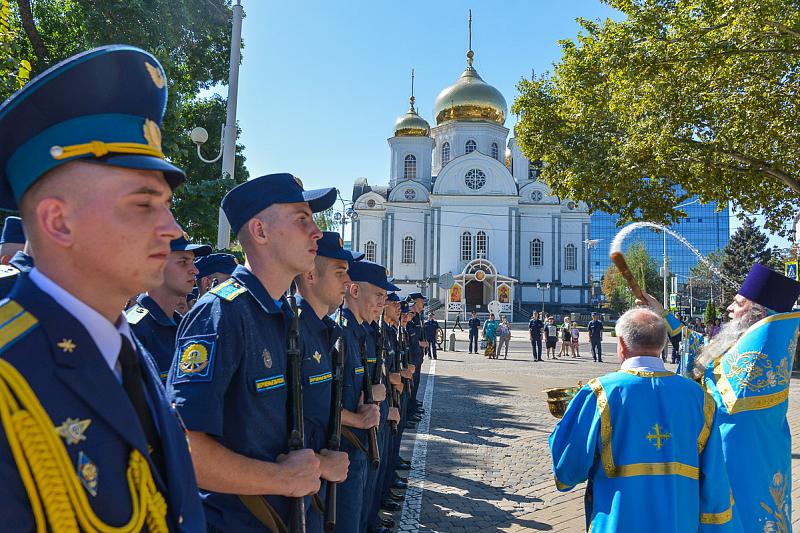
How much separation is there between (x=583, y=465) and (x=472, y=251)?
160ft

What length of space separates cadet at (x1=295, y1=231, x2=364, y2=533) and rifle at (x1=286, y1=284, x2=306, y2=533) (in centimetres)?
29

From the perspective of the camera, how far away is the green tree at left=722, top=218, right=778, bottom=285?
5931 cm

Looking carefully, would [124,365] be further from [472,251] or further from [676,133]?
[472,251]

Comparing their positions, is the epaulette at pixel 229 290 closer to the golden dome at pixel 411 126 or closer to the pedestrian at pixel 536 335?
the pedestrian at pixel 536 335

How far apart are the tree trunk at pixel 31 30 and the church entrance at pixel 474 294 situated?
39.5 metres

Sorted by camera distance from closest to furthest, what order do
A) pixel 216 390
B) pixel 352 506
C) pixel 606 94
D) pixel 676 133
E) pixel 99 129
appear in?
1. pixel 99 129
2. pixel 216 390
3. pixel 352 506
4. pixel 676 133
5. pixel 606 94

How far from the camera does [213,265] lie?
589 cm

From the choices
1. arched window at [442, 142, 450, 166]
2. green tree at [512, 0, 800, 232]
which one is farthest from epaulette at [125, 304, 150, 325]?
arched window at [442, 142, 450, 166]

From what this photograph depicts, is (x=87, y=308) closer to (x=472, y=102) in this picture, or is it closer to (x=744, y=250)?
(x=472, y=102)

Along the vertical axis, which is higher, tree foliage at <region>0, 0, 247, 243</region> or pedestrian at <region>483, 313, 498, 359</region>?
tree foliage at <region>0, 0, 247, 243</region>

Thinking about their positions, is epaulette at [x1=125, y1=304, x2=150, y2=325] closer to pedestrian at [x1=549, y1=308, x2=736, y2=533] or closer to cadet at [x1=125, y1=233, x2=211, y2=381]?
cadet at [x1=125, y1=233, x2=211, y2=381]

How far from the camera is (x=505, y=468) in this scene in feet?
23.9

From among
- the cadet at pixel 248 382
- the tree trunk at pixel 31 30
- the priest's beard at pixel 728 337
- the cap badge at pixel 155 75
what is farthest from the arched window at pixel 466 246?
the cap badge at pixel 155 75

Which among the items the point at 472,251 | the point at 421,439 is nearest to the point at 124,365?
the point at 421,439
